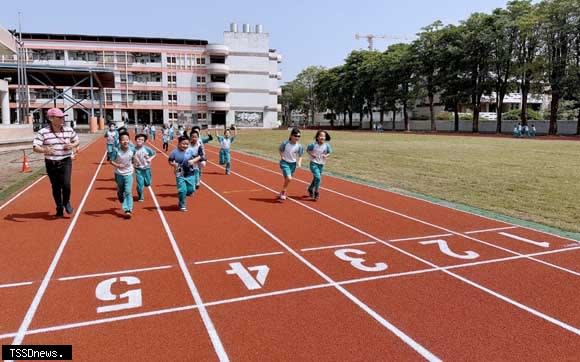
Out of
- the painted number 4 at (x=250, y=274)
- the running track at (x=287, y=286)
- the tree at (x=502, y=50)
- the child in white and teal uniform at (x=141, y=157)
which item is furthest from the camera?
the tree at (x=502, y=50)

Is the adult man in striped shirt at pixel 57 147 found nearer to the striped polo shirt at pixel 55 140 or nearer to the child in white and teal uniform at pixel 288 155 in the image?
the striped polo shirt at pixel 55 140

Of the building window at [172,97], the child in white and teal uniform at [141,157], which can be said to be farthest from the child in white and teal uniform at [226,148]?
the building window at [172,97]

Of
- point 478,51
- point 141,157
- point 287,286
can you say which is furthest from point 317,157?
point 478,51

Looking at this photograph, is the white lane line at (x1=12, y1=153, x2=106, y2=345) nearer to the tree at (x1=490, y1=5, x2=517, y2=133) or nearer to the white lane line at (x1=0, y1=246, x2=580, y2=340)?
the white lane line at (x1=0, y1=246, x2=580, y2=340)

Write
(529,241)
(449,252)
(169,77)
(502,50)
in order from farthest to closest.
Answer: (169,77) < (502,50) < (529,241) < (449,252)

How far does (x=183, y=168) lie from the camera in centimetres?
923

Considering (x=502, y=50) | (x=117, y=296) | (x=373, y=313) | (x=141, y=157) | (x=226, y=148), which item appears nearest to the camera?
(x=373, y=313)

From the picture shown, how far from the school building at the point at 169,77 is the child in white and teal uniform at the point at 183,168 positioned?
60838 millimetres

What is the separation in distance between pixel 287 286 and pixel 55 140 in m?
5.12

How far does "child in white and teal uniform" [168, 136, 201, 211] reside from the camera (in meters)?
9.22

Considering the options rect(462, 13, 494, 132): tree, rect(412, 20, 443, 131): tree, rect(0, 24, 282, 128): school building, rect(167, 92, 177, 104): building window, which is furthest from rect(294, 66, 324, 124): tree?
rect(462, 13, 494, 132): tree

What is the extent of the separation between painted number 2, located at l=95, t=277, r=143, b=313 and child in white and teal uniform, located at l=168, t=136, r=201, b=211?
4005mm

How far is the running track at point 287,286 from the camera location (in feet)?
12.7

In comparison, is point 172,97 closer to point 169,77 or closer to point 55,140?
point 169,77
